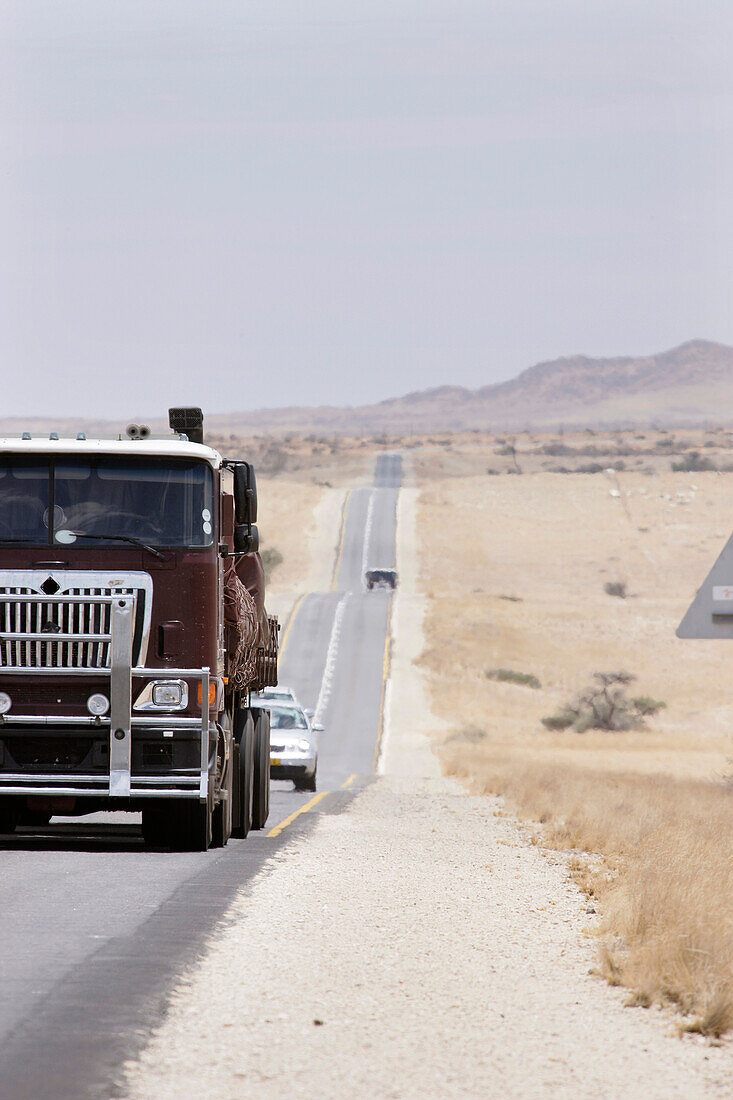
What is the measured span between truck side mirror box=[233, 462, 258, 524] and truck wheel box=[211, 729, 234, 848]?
2.61 m

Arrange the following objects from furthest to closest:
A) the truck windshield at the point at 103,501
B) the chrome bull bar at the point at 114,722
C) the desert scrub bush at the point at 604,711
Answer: the desert scrub bush at the point at 604,711 < the truck windshield at the point at 103,501 < the chrome bull bar at the point at 114,722

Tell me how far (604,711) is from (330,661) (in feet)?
49.8

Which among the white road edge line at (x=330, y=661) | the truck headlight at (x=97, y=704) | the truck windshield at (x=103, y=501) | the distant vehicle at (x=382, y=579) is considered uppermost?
the truck windshield at (x=103, y=501)

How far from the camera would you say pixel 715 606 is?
30.6 m

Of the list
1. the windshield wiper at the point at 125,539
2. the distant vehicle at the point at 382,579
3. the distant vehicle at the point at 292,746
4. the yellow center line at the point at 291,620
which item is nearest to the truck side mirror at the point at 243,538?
the windshield wiper at the point at 125,539

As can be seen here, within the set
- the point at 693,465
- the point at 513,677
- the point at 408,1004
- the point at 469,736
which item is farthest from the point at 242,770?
the point at 693,465

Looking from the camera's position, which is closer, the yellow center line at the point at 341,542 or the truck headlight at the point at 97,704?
the truck headlight at the point at 97,704

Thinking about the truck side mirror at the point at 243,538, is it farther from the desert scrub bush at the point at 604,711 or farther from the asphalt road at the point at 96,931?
the desert scrub bush at the point at 604,711

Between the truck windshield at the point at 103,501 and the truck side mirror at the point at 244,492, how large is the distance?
0.91 ft

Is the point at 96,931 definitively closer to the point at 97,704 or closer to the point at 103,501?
the point at 97,704

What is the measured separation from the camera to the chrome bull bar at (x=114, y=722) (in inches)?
504

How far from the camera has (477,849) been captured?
60.3 ft

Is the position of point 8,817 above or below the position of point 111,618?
below

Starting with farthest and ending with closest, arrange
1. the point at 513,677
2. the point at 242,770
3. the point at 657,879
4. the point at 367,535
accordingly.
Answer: the point at 367,535 → the point at 513,677 → the point at 242,770 → the point at 657,879
